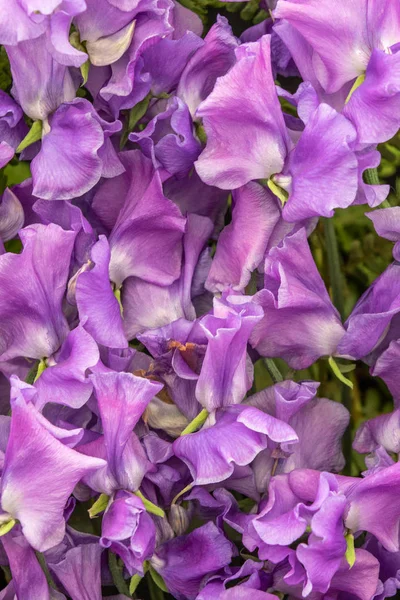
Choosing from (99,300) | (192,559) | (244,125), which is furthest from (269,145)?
(192,559)

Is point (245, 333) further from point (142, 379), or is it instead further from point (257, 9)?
point (257, 9)

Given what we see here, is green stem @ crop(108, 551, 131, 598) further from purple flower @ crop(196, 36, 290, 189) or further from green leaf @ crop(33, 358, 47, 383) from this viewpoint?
purple flower @ crop(196, 36, 290, 189)

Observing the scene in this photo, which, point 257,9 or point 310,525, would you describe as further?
point 257,9

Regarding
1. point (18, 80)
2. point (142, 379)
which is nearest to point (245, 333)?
point (142, 379)

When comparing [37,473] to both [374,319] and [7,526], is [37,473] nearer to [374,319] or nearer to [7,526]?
[7,526]

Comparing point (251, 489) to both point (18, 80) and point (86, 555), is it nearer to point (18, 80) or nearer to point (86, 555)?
point (86, 555)

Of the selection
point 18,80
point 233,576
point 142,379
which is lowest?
point 233,576

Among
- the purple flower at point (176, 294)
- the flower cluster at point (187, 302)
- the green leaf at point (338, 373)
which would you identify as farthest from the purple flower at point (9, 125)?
the green leaf at point (338, 373)

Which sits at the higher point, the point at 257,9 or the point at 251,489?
the point at 257,9
